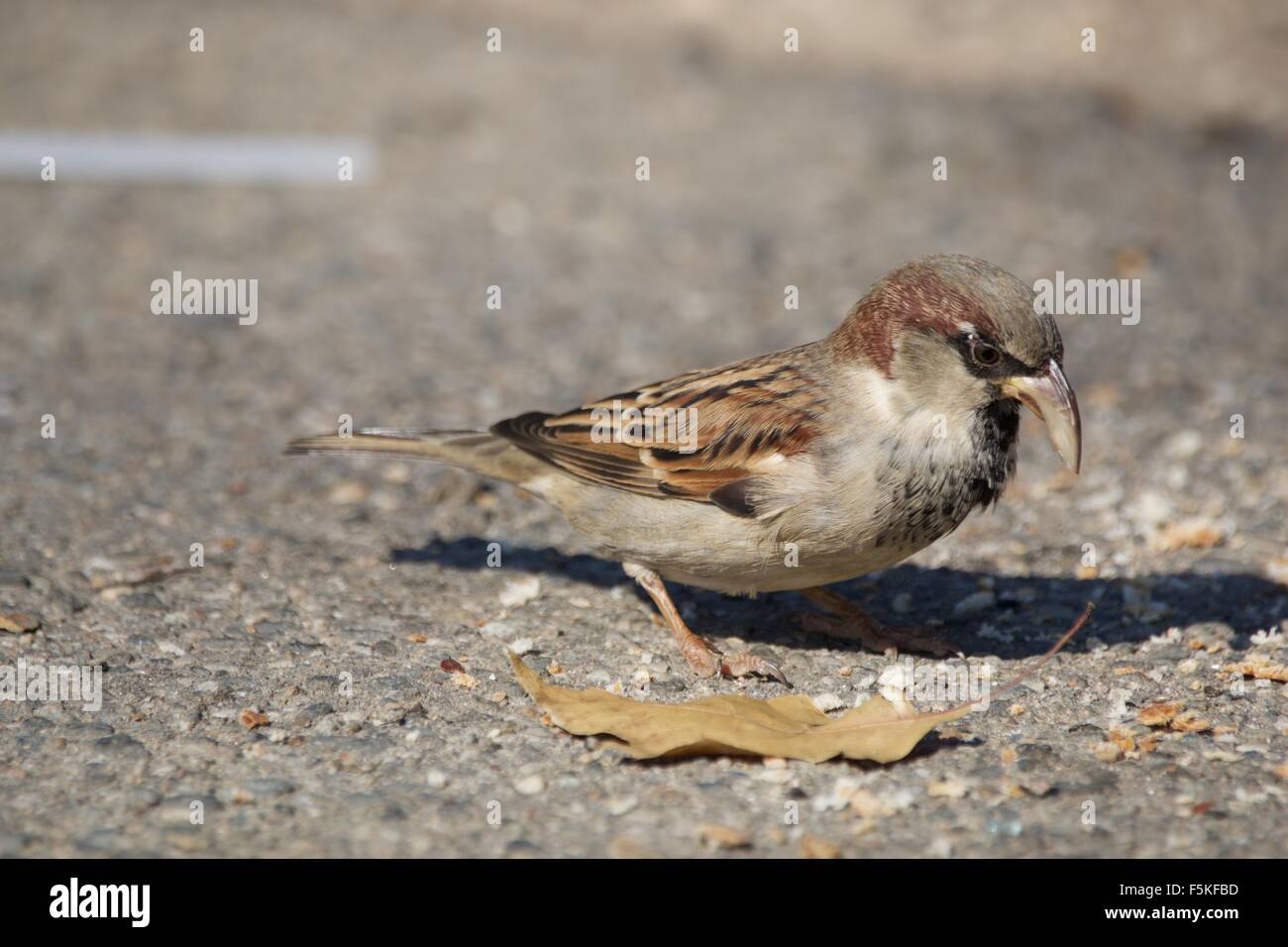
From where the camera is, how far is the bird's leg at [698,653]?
4.64 metres

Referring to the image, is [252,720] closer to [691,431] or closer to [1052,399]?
[691,431]

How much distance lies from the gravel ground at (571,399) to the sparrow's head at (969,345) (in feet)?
3.20

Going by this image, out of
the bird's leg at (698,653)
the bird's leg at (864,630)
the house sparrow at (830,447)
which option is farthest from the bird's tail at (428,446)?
the bird's leg at (864,630)

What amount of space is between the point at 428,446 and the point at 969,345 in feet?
6.90

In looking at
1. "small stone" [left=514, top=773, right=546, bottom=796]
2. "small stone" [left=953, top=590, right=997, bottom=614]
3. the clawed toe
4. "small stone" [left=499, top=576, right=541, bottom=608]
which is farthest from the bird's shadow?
"small stone" [left=514, top=773, right=546, bottom=796]

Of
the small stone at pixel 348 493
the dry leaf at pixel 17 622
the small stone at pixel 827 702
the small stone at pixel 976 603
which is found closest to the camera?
the small stone at pixel 827 702

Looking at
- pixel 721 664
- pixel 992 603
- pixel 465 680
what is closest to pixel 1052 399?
pixel 992 603

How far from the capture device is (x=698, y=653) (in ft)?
15.6

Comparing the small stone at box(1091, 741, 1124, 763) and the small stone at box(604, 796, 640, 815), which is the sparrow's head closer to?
the small stone at box(1091, 741, 1124, 763)

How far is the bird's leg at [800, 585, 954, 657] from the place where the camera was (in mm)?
4883

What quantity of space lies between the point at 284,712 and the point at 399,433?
1293mm

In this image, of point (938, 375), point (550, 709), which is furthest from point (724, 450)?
point (550, 709)

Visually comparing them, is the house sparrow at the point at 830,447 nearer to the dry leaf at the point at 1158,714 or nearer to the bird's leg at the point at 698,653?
the bird's leg at the point at 698,653

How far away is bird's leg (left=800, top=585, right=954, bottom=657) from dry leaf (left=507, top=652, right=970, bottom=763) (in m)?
0.78
